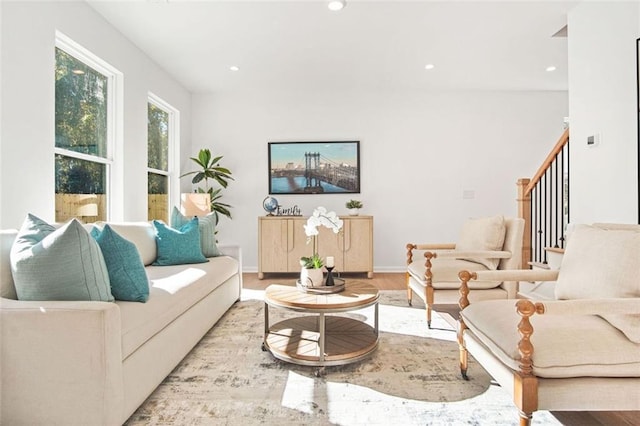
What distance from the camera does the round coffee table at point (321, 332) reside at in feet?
7.20

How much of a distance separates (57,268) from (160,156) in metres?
3.70

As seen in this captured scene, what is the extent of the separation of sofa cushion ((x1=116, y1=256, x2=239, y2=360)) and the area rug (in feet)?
1.15

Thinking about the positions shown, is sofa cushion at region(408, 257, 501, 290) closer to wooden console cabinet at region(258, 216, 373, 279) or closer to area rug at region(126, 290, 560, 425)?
area rug at region(126, 290, 560, 425)

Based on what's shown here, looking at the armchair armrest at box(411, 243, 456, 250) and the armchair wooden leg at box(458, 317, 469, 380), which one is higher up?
the armchair armrest at box(411, 243, 456, 250)

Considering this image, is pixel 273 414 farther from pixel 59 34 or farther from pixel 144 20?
pixel 144 20

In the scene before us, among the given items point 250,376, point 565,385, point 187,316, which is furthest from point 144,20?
point 565,385

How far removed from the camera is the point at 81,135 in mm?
3369

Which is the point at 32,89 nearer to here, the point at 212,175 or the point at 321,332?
the point at 321,332

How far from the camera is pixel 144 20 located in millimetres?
3492

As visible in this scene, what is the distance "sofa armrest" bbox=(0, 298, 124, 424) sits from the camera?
1.51 meters

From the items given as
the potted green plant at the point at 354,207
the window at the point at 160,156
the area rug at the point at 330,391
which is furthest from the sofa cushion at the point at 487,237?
the window at the point at 160,156

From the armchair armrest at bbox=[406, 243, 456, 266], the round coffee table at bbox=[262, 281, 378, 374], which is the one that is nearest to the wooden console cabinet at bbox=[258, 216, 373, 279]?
the armchair armrest at bbox=[406, 243, 456, 266]

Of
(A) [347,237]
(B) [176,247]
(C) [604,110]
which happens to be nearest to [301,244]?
(A) [347,237]

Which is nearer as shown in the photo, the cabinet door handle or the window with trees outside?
the window with trees outside
